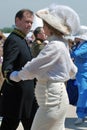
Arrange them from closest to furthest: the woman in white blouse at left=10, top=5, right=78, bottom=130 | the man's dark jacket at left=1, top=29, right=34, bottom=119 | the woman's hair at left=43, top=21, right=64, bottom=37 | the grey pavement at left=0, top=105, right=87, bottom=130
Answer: the woman in white blouse at left=10, top=5, right=78, bottom=130, the woman's hair at left=43, top=21, right=64, bottom=37, the man's dark jacket at left=1, top=29, right=34, bottom=119, the grey pavement at left=0, top=105, right=87, bottom=130

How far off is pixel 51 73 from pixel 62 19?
0.47 meters

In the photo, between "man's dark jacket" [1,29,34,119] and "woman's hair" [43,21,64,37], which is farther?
"man's dark jacket" [1,29,34,119]

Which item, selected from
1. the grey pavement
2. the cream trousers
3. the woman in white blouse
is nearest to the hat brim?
the woman in white blouse

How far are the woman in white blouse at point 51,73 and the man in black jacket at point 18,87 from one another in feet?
2.57

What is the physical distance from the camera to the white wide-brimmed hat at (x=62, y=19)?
3971mm

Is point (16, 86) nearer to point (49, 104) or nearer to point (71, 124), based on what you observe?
point (49, 104)

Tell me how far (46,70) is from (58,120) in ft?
1.54

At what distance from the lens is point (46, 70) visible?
3.90 m

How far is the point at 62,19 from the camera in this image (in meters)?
4.01

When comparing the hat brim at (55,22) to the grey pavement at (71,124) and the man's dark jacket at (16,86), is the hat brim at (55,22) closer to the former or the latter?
the man's dark jacket at (16,86)

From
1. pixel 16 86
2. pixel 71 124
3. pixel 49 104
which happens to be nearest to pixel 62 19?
pixel 49 104

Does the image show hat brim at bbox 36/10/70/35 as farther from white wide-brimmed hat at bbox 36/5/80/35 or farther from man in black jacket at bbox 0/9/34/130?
man in black jacket at bbox 0/9/34/130

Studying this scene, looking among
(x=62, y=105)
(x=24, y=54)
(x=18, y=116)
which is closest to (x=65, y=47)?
(x=62, y=105)

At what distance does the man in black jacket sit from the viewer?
4.79 m
